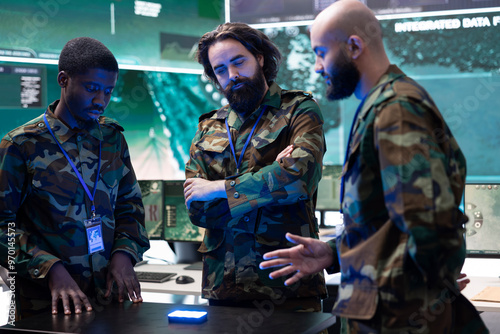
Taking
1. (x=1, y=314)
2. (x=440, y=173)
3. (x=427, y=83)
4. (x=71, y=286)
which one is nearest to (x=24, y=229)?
(x=71, y=286)

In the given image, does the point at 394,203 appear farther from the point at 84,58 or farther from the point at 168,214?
the point at 168,214

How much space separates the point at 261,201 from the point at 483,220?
1.60m

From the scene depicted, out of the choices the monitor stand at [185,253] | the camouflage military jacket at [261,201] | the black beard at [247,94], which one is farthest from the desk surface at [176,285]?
the black beard at [247,94]

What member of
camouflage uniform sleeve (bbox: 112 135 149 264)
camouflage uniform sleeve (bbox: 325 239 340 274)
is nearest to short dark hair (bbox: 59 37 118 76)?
camouflage uniform sleeve (bbox: 112 135 149 264)

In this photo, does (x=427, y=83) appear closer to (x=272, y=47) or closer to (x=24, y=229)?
(x=272, y=47)

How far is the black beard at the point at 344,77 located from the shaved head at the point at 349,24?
57mm

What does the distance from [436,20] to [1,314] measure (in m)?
3.72

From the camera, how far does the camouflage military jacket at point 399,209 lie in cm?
112

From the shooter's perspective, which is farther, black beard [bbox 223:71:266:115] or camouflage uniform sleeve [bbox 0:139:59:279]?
black beard [bbox 223:71:266:115]

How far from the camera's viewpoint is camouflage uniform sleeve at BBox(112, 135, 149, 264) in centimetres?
186

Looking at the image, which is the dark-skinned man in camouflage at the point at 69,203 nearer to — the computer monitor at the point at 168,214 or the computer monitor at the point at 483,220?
the computer monitor at the point at 168,214

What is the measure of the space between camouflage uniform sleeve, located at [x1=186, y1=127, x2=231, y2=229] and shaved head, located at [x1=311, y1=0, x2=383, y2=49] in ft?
2.59

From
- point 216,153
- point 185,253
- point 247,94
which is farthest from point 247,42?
point 185,253

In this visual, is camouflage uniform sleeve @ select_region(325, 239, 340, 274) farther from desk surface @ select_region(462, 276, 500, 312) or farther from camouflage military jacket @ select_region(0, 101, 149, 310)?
desk surface @ select_region(462, 276, 500, 312)
